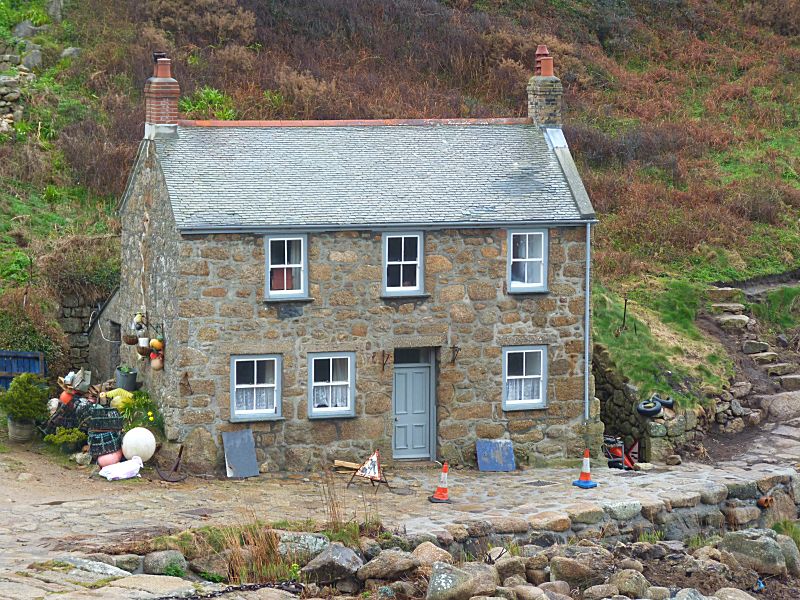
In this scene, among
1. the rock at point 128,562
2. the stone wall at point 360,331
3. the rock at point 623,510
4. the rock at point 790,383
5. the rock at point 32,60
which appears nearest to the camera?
the rock at point 128,562

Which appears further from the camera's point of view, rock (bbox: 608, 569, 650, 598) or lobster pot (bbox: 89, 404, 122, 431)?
lobster pot (bbox: 89, 404, 122, 431)

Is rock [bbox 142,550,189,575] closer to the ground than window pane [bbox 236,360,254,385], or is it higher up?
closer to the ground

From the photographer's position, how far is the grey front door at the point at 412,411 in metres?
23.8

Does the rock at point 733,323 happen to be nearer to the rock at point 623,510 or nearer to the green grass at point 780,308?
the green grass at point 780,308

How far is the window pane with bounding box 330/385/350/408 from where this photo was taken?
2314cm

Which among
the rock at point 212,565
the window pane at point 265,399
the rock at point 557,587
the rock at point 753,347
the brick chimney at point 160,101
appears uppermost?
the brick chimney at point 160,101

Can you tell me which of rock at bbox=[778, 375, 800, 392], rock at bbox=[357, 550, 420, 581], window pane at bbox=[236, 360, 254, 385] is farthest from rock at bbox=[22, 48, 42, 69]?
rock at bbox=[357, 550, 420, 581]

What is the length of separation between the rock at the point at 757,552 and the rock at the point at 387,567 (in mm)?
5486

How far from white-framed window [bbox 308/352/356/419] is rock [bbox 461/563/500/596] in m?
5.53

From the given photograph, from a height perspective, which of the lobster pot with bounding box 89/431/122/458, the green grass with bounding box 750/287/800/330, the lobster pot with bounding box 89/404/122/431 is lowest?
the lobster pot with bounding box 89/431/122/458

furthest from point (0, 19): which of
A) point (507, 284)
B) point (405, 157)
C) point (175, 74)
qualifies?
point (507, 284)

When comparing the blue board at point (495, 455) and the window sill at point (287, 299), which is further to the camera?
the blue board at point (495, 455)

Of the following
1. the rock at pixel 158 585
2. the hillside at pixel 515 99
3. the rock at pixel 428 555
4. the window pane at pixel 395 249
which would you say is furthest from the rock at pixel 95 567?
the hillside at pixel 515 99

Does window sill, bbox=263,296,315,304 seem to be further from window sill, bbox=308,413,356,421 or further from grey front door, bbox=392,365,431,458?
grey front door, bbox=392,365,431,458
